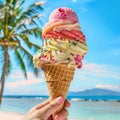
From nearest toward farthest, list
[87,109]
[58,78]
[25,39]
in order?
[58,78], [25,39], [87,109]

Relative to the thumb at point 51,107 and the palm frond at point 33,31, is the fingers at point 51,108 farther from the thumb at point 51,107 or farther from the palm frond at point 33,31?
the palm frond at point 33,31

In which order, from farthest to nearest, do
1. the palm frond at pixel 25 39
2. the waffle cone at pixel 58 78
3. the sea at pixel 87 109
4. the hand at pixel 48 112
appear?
the sea at pixel 87 109
the palm frond at pixel 25 39
the waffle cone at pixel 58 78
the hand at pixel 48 112

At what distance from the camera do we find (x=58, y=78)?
180cm

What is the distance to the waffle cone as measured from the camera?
1.77 meters

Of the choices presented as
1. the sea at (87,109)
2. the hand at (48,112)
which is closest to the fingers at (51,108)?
the hand at (48,112)

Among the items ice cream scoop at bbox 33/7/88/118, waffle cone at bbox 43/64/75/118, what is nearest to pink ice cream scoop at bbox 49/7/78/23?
ice cream scoop at bbox 33/7/88/118

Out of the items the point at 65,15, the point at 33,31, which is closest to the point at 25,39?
the point at 33,31

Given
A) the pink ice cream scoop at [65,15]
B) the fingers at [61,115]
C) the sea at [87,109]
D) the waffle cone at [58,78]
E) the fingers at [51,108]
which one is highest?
the pink ice cream scoop at [65,15]

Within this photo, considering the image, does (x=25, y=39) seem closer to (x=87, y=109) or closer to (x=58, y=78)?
(x=58, y=78)

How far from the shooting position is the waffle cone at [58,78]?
5.80 ft

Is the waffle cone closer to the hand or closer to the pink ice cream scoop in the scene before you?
the hand

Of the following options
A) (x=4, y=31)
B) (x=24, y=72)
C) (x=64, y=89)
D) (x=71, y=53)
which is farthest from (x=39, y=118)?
(x=24, y=72)

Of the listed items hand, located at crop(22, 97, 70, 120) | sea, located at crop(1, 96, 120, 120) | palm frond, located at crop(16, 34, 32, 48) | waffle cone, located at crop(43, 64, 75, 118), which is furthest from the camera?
sea, located at crop(1, 96, 120, 120)

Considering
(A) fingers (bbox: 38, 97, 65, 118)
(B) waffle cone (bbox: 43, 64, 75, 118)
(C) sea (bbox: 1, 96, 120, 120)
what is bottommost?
(C) sea (bbox: 1, 96, 120, 120)
